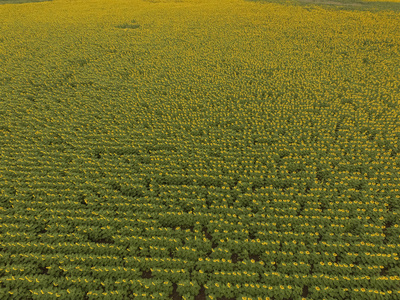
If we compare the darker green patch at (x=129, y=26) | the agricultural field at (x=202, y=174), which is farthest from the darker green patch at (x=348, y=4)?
the darker green patch at (x=129, y=26)

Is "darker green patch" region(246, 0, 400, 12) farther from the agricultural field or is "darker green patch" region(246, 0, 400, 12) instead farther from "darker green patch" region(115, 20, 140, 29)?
"darker green patch" region(115, 20, 140, 29)

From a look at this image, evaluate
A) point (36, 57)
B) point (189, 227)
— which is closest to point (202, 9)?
point (36, 57)

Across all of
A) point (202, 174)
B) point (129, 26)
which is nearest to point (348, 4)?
point (129, 26)

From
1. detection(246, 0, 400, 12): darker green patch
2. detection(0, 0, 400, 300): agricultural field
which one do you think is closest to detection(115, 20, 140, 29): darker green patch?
detection(0, 0, 400, 300): agricultural field

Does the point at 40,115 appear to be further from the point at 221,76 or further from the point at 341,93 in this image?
the point at 341,93

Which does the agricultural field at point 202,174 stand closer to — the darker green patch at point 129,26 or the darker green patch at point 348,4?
the darker green patch at point 129,26

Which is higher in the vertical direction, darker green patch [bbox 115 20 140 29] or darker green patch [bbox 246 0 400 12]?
darker green patch [bbox 246 0 400 12]

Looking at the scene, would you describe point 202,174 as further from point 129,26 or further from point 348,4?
point 348,4

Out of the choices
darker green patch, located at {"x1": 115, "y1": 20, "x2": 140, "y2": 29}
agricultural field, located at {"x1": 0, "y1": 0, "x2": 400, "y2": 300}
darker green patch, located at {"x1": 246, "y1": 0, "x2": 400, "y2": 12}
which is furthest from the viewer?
darker green patch, located at {"x1": 246, "y1": 0, "x2": 400, "y2": 12}
